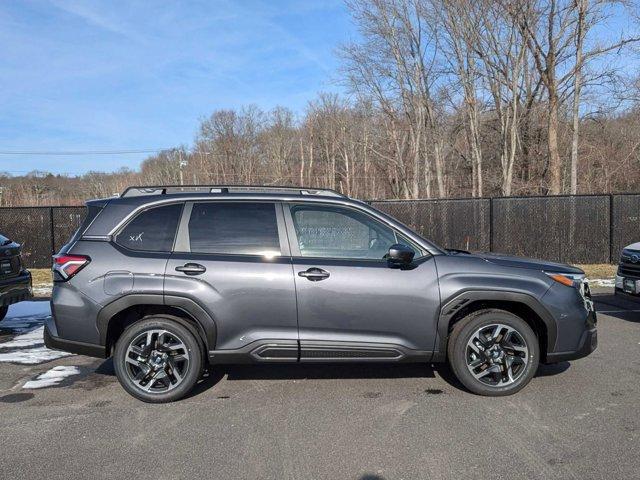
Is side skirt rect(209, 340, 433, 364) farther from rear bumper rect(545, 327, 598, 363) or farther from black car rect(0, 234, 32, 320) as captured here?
black car rect(0, 234, 32, 320)

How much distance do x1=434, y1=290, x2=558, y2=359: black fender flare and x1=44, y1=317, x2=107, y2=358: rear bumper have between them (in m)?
2.97

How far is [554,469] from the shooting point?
3.28m

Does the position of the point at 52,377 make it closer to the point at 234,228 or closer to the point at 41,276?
the point at 234,228

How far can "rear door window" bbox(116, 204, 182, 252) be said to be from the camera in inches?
179

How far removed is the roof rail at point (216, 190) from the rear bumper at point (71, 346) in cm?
138

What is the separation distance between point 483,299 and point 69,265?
363 centimetres

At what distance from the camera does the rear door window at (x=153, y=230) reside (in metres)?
4.56

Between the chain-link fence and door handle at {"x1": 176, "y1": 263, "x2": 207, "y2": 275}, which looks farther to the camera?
the chain-link fence

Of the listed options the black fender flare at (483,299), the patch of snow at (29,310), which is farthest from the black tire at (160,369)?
the patch of snow at (29,310)

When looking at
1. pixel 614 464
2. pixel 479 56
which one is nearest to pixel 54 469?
pixel 614 464

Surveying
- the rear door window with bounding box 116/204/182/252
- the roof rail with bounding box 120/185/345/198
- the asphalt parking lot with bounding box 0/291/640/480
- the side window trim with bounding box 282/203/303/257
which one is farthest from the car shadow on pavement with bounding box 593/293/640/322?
the rear door window with bounding box 116/204/182/252

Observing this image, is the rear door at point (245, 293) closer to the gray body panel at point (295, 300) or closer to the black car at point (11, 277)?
the gray body panel at point (295, 300)

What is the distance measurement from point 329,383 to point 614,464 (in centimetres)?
246

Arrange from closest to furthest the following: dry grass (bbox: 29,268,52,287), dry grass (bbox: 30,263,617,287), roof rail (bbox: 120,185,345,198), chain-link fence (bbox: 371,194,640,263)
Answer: roof rail (bbox: 120,185,345,198) < dry grass (bbox: 29,268,52,287) < dry grass (bbox: 30,263,617,287) < chain-link fence (bbox: 371,194,640,263)
